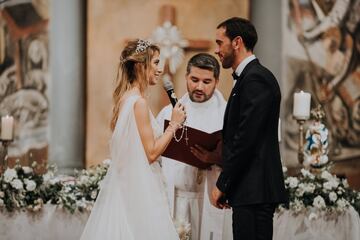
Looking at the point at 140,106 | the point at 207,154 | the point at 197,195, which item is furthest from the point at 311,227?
the point at 140,106

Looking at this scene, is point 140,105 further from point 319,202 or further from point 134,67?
point 319,202

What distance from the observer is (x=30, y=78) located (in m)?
5.88

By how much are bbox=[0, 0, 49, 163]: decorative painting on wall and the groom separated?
284 cm

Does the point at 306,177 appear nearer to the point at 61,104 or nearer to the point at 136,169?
the point at 136,169

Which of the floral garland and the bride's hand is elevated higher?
the bride's hand

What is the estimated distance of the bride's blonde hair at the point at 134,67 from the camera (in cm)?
364

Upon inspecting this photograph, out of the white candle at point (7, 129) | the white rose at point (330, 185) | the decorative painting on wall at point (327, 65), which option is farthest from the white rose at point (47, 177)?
the decorative painting on wall at point (327, 65)

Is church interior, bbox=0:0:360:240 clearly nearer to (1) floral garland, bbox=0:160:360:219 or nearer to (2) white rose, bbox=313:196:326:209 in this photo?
(1) floral garland, bbox=0:160:360:219

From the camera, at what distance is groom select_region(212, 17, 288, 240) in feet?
10.8

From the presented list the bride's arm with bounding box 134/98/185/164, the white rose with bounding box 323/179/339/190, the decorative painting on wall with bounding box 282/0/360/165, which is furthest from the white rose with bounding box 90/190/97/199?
the decorative painting on wall with bounding box 282/0/360/165

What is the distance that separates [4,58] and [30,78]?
0.29 meters

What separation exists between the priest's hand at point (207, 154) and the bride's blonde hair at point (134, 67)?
54 centimetres

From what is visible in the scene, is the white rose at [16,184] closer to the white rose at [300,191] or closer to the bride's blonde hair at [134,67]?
the bride's blonde hair at [134,67]

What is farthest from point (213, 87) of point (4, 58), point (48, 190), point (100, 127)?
point (4, 58)
